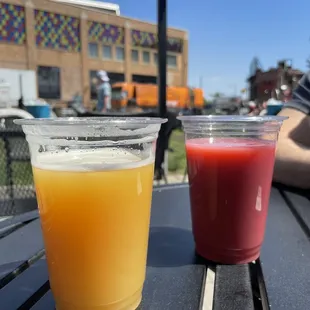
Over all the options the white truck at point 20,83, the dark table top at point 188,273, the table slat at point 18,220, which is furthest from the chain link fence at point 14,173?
the white truck at point 20,83

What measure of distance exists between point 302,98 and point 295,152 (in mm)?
297

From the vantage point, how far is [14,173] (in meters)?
2.09

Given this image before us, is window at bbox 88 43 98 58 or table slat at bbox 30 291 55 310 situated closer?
table slat at bbox 30 291 55 310

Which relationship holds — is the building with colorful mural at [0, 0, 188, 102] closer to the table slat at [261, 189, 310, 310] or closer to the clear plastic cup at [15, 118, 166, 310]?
the table slat at [261, 189, 310, 310]

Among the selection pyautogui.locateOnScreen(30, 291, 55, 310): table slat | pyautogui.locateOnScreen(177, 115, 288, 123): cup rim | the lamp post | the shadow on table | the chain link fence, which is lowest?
the chain link fence

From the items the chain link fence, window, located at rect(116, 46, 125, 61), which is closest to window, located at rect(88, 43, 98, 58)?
window, located at rect(116, 46, 125, 61)

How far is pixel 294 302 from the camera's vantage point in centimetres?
42

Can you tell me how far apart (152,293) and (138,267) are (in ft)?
0.20

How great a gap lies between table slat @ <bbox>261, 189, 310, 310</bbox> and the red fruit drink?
41 mm

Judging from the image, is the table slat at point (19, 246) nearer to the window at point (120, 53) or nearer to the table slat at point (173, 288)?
the table slat at point (173, 288)

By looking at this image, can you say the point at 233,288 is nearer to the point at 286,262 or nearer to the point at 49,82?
the point at 286,262

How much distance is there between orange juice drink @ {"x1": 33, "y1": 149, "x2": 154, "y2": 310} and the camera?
352mm

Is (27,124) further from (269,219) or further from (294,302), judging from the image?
(269,219)

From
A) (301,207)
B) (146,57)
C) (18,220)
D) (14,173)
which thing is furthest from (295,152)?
(146,57)
